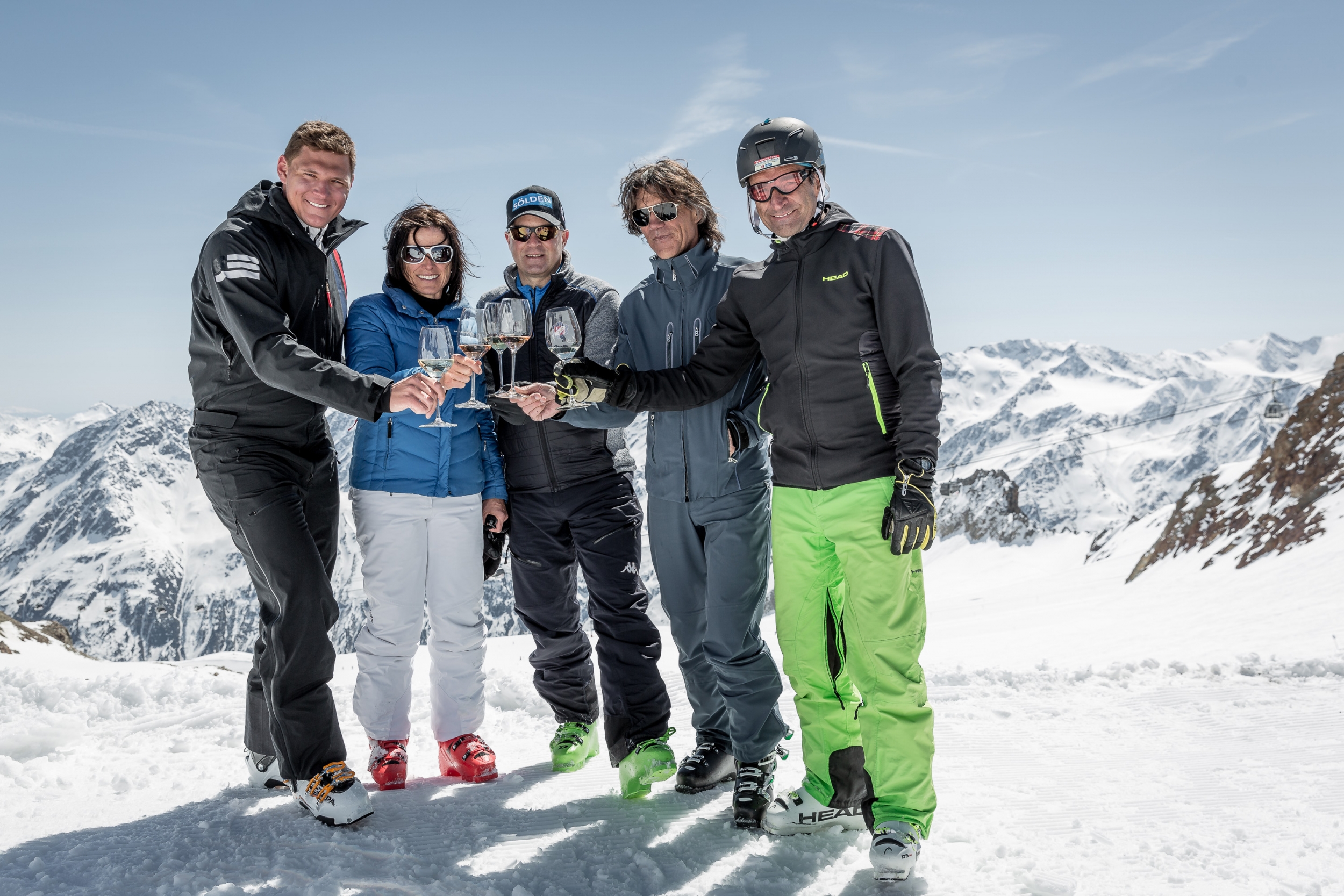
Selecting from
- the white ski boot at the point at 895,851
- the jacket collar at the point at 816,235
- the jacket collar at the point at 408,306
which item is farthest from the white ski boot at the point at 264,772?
the jacket collar at the point at 816,235

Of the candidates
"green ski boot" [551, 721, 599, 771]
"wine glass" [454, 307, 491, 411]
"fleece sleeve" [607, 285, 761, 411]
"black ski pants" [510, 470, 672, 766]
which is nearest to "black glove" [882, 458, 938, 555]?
"fleece sleeve" [607, 285, 761, 411]

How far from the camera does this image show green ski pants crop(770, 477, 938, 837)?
12.4 feet

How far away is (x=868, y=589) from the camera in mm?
3850

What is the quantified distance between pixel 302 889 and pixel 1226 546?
1892 centimetres

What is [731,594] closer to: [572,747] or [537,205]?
[572,747]

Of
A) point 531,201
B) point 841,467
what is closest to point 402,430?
point 531,201

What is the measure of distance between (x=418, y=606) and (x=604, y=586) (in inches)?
43.3

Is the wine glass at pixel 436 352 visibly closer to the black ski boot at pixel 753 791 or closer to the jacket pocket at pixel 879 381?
the jacket pocket at pixel 879 381

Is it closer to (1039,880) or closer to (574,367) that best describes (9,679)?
(574,367)

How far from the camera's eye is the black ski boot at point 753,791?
4.22 metres

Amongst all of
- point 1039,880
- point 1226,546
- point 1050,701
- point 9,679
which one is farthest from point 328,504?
point 1226,546

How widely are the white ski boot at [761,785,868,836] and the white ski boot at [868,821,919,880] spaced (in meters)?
0.43

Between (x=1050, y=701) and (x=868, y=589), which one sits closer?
→ (x=868, y=589)

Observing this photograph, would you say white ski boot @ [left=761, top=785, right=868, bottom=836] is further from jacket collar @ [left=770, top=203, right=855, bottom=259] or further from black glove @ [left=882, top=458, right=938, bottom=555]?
jacket collar @ [left=770, top=203, right=855, bottom=259]
